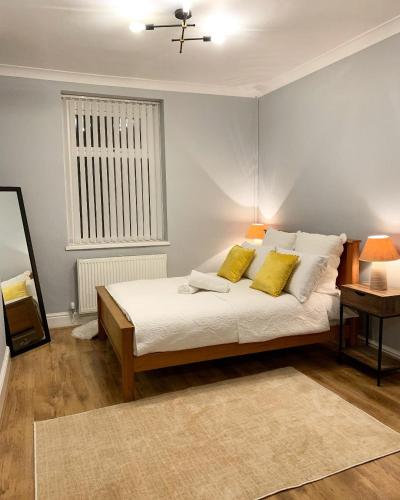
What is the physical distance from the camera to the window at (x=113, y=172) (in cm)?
454

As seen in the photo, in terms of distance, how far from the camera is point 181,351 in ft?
9.71

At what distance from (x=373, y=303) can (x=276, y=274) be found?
0.78 m

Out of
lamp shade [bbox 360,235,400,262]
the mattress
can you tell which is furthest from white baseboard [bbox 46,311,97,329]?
lamp shade [bbox 360,235,400,262]

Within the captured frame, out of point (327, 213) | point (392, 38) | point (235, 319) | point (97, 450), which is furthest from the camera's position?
point (327, 213)

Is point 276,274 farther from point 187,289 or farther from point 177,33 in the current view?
point 177,33

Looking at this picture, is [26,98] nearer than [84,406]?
No

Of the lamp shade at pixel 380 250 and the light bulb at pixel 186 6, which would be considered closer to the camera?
the light bulb at pixel 186 6

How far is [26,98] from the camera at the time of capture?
13.8 feet

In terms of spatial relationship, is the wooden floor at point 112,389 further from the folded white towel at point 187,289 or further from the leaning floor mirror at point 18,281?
the folded white towel at point 187,289

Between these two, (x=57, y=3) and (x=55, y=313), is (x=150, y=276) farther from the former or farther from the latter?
(x=57, y=3)

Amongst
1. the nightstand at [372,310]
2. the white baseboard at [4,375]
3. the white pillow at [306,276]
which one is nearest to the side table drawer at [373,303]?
the nightstand at [372,310]

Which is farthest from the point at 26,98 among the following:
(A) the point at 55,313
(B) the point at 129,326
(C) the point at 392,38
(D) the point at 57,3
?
(C) the point at 392,38

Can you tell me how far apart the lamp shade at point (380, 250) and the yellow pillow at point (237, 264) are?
1.17 meters

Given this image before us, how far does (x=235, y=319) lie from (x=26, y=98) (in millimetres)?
3074
